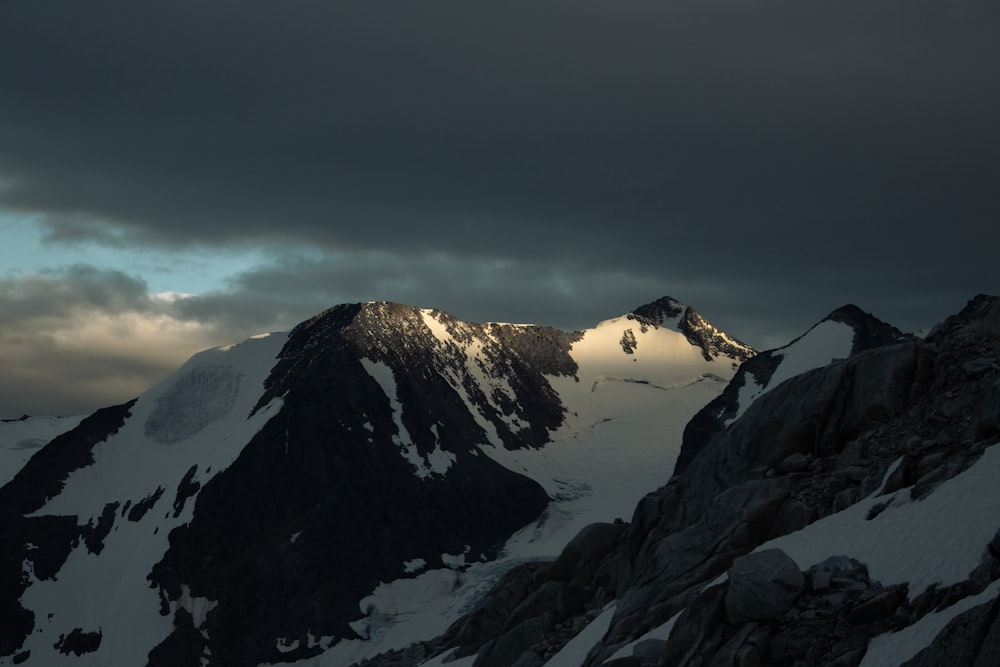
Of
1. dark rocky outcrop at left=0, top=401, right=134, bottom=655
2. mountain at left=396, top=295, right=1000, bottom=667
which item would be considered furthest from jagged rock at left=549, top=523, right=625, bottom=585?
dark rocky outcrop at left=0, top=401, right=134, bottom=655

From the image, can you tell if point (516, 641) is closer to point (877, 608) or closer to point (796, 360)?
point (877, 608)

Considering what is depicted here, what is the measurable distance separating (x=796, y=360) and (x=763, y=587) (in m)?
166

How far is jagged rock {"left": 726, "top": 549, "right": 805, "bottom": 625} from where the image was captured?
103ft

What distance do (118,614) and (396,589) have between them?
39856 mm

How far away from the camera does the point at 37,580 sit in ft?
525

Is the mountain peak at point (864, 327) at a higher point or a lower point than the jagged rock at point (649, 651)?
higher

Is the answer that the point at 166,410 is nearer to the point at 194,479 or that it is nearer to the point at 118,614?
the point at 194,479

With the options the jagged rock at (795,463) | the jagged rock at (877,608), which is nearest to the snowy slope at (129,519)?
the jagged rock at (795,463)

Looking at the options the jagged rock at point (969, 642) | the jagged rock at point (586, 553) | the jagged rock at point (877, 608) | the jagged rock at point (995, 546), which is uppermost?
the jagged rock at point (586, 553)

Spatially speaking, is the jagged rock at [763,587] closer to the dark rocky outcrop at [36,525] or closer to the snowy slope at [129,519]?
the snowy slope at [129,519]

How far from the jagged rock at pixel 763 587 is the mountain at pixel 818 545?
5 centimetres

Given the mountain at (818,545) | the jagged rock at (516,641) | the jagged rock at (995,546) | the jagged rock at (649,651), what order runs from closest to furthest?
1. the jagged rock at (995,546)
2. the mountain at (818,545)
3. the jagged rock at (649,651)
4. the jagged rock at (516,641)

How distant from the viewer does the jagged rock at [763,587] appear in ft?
103

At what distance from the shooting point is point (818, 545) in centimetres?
3522
